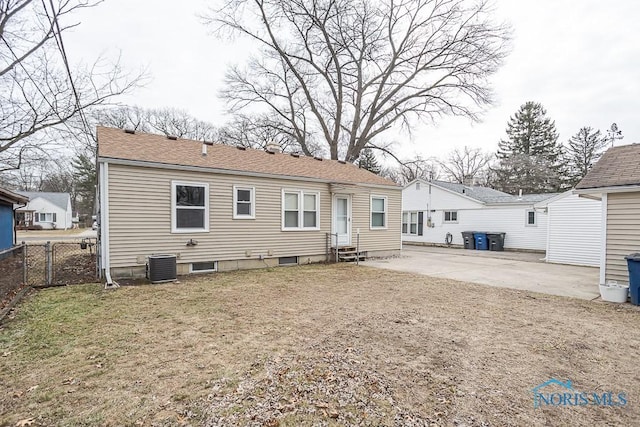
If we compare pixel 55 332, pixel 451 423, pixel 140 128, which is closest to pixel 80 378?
pixel 55 332

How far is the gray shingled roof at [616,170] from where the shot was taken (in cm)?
681

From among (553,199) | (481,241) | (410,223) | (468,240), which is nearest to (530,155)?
(410,223)

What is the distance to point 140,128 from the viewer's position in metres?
28.5

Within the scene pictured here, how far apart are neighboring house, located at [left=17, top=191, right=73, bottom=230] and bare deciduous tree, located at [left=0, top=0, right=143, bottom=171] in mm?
30136

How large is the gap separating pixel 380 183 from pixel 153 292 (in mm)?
9066

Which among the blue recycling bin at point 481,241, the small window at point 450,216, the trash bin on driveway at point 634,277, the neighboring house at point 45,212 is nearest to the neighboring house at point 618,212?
the trash bin on driveway at point 634,277

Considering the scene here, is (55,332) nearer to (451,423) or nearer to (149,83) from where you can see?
(451,423)

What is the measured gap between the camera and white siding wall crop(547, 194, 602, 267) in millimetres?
11789

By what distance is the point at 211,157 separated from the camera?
9750 mm

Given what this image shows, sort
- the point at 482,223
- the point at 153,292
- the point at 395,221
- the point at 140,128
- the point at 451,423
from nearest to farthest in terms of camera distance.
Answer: the point at 451,423 → the point at 153,292 → the point at 395,221 → the point at 482,223 → the point at 140,128

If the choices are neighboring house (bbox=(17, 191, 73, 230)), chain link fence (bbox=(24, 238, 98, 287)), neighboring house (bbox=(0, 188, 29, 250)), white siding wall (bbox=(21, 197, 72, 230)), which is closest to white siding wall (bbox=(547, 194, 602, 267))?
→ chain link fence (bbox=(24, 238, 98, 287))

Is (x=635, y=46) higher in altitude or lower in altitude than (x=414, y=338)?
higher

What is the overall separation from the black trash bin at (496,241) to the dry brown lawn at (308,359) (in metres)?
11.3

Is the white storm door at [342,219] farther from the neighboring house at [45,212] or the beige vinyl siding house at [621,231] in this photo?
the neighboring house at [45,212]
